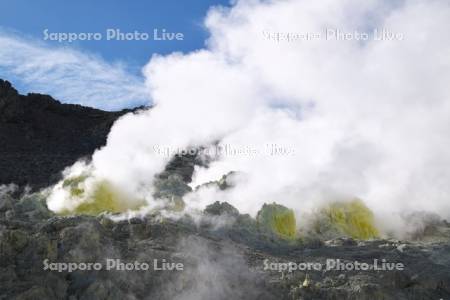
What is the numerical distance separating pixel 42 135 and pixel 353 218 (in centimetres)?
4252

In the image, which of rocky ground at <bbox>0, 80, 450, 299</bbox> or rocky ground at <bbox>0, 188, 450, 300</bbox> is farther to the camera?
rocky ground at <bbox>0, 80, 450, 299</bbox>

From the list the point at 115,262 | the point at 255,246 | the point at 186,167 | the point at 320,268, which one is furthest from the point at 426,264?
the point at 186,167

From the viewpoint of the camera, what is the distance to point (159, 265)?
1750 cm

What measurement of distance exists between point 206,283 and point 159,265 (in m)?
1.39

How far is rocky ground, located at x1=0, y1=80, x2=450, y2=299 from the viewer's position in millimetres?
16438

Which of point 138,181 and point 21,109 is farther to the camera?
point 21,109

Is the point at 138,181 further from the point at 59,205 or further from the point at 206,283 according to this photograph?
the point at 206,283

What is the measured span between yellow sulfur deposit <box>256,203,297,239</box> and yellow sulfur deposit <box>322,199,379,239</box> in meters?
1.95

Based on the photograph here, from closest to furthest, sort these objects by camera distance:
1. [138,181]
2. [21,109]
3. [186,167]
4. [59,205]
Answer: [59,205] < [138,181] < [186,167] < [21,109]

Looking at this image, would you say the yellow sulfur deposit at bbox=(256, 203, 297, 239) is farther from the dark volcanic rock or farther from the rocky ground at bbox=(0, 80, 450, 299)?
the dark volcanic rock

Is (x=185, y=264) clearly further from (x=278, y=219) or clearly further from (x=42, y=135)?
(x=42, y=135)

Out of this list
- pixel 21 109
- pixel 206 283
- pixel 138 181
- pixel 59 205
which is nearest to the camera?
pixel 206 283

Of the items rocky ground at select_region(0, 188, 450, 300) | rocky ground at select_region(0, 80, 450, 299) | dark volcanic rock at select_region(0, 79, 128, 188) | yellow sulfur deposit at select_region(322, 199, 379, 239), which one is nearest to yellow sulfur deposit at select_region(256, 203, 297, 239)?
rocky ground at select_region(0, 80, 450, 299)

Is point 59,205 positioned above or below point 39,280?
above
